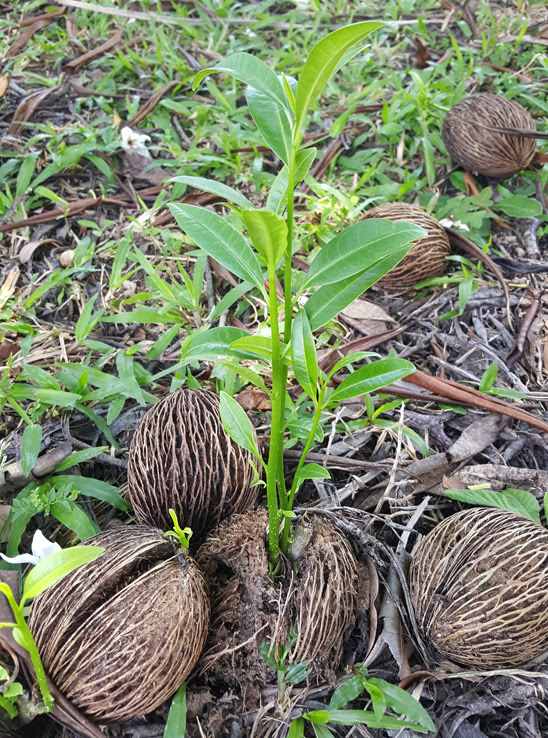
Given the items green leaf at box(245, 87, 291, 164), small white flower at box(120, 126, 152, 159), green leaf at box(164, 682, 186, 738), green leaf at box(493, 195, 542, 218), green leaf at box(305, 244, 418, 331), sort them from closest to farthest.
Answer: green leaf at box(245, 87, 291, 164) → green leaf at box(305, 244, 418, 331) → green leaf at box(164, 682, 186, 738) → green leaf at box(493, 195, 542, 218) → small white flower at box(120, 126, 152, 159)

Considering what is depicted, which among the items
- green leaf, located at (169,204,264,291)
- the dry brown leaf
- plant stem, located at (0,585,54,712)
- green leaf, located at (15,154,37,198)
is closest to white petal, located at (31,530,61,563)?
plant stem, located at (0,585,54,712)

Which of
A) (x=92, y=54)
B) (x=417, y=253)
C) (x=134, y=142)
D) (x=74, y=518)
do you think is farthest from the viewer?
(x=92, y=54)

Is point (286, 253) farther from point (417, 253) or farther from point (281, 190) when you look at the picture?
point (417, 253)

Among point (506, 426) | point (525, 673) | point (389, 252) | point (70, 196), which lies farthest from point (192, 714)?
point (70, 196)

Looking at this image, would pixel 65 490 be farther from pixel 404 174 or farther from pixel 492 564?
pixel 404 174

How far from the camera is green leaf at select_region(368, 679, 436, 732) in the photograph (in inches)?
57.4

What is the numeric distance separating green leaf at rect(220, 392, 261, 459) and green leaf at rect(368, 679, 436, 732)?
71 centimetres

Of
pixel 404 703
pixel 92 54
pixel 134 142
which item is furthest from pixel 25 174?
pixel 404 703

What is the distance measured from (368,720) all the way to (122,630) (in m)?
0.66

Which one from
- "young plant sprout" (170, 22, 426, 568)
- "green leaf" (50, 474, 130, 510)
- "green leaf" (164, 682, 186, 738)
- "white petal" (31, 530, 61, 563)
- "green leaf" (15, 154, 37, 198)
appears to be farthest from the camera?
"green leaf" (15, 154, 37, 198)

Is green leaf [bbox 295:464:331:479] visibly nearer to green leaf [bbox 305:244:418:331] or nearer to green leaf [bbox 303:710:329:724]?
green leaf [bbox 305:244:418:331]

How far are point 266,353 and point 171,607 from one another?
65cm

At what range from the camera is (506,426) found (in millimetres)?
2182

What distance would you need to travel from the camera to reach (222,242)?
4.53 ft
